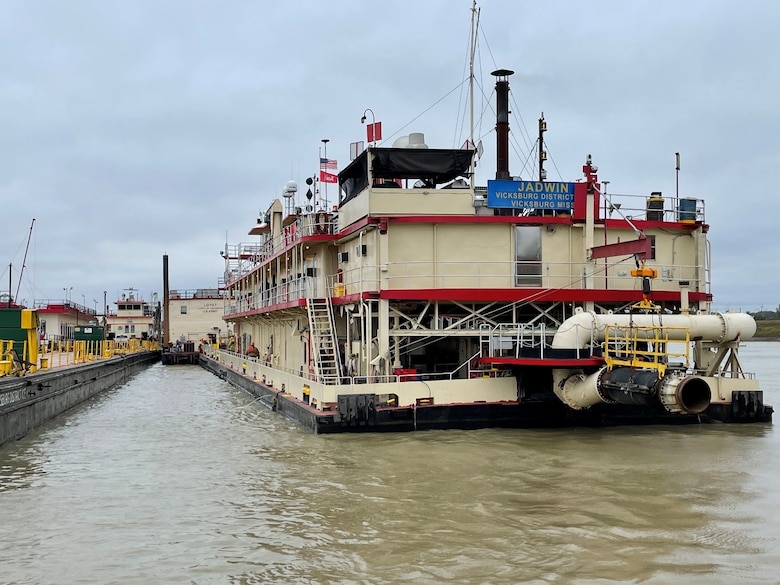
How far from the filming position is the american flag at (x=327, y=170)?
96.0 ft

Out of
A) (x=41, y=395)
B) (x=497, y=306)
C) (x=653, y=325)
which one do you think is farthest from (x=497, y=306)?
(x=41, y=395)

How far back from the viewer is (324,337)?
2427cm

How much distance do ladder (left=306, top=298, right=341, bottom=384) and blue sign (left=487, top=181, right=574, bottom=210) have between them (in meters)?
6.17

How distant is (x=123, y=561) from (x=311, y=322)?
1387 centimetres

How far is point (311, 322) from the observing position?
2386cm

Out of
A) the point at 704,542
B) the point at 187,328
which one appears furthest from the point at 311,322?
the point at 187,328

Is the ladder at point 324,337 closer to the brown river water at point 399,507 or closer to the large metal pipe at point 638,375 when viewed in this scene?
the brown river water at point 399,507

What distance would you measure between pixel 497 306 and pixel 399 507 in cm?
1097

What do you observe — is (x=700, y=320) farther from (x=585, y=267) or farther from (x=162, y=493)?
(x=162, y=493)

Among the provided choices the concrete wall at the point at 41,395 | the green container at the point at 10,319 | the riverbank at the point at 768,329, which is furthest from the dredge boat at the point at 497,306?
the riverbank at the point at 768,329

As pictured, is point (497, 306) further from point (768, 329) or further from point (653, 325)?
point (768, 329)

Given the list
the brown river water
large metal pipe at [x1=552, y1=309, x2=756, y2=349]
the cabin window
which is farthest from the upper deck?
the brown river water

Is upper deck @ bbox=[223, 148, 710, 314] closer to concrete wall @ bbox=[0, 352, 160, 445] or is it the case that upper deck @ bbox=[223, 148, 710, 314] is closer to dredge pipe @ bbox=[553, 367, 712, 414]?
dredge pipe @ bbox=[553, 367, 712, 414]

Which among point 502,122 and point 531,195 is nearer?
point 531,195
